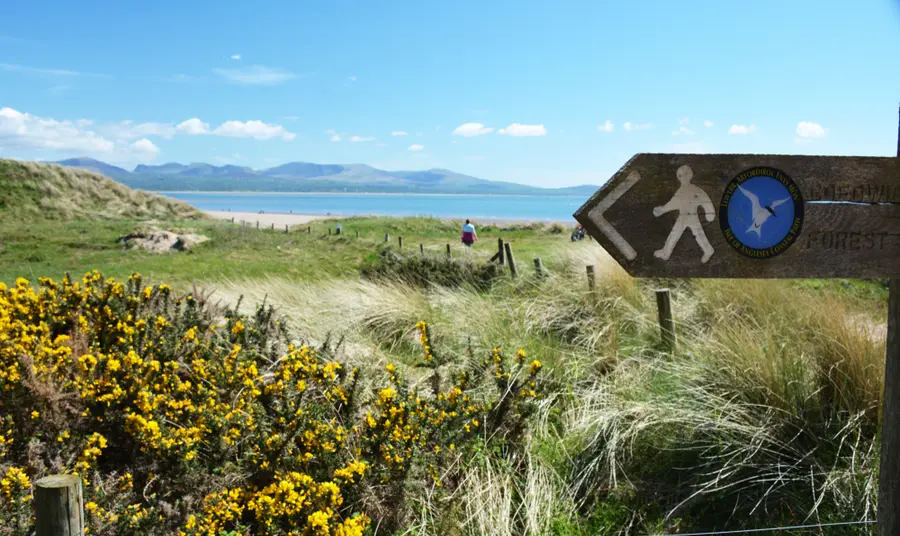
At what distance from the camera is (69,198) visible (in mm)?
33438

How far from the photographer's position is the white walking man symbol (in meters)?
1.93

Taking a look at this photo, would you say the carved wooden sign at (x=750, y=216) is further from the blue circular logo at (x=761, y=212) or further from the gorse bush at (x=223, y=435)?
the gorse bush at (x=223, y=435)

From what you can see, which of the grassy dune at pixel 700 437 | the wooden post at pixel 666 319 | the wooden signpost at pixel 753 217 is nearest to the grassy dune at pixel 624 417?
the grassy dune at pixel 700 437

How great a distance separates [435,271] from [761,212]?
28.5 feet

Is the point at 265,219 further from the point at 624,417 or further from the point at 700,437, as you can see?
the point at 700,437

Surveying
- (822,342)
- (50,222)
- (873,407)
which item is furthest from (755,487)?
(50,222)

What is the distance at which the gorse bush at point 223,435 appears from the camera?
9.50 ft

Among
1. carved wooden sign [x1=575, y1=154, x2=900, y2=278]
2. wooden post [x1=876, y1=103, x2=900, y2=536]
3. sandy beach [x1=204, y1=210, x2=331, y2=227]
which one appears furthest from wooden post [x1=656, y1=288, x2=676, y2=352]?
sandy beach [x1=204, y1=210, x2=331, y2=227]

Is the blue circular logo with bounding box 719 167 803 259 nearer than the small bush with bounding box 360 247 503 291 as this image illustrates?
Yes

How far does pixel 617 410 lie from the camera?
160 inches

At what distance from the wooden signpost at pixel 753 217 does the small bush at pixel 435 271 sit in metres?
7.64

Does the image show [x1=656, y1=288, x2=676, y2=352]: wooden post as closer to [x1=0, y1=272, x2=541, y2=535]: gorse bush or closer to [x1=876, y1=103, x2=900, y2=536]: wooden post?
[x1=0, y1=272, x2=541, y2=535]: gorse bush

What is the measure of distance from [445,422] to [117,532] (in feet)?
5.39

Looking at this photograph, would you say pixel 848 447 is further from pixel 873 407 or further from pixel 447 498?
pixel 447 498
